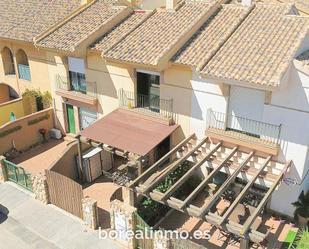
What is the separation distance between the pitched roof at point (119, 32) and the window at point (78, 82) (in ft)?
9.51

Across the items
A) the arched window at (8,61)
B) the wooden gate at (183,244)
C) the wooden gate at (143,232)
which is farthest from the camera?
the arched window at (8,61)

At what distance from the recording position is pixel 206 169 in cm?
1991

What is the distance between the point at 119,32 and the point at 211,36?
233 inches

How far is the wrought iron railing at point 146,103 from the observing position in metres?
19.8

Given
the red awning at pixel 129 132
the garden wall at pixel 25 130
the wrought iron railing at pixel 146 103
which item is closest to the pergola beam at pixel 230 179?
the red awning at pixel 129 132

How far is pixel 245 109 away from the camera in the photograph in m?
17.2

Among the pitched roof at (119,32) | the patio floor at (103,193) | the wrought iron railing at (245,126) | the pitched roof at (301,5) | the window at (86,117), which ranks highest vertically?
the pitched roof at (301,5)

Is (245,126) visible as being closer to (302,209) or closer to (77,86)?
(302,209)

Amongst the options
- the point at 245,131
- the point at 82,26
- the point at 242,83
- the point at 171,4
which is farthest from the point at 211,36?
the point at 82,26

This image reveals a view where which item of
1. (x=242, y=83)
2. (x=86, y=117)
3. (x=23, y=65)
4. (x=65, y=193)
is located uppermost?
(x=242, y=83)

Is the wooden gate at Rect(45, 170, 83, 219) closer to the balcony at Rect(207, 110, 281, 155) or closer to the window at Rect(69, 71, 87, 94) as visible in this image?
the balcony at Rect(207, 110, 281, 155)

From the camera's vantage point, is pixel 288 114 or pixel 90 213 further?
pixel 90 213

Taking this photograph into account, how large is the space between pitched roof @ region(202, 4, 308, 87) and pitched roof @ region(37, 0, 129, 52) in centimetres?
801

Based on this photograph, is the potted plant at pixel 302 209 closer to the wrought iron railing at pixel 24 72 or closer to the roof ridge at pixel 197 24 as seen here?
the roof ridge at pixel 197 24
